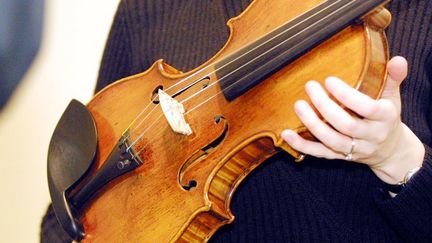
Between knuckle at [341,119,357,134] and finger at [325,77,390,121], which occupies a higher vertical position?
finger at [325,77,390,121]

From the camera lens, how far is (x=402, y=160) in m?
0.67

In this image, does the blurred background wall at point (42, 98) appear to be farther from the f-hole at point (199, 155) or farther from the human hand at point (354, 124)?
the human hand at point (354, 124)

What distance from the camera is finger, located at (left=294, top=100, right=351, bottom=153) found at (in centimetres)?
56

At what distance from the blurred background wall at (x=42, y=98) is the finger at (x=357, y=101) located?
2.75 feet

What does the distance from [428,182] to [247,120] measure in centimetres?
27

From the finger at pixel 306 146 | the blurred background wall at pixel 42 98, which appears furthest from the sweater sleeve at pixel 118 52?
the finger at pixel 306 146

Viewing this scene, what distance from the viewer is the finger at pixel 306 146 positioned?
58cm

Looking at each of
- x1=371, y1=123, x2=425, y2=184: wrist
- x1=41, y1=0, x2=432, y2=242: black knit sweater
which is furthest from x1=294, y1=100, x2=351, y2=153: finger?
x1=41, y1=0, x2=432, y2=242: black knit sweater

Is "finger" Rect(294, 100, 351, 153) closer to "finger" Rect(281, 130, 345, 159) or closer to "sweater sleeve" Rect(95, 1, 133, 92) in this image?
"finger" Rect(281, 130, 345, 159)

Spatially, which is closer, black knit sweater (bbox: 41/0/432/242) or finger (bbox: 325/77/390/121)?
finger (bbox: 325/77/390/121)

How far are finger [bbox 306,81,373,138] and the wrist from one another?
11 cm

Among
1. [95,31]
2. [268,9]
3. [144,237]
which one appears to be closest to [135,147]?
[144,237]

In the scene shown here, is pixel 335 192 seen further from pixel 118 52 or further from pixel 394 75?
pixel 118 52

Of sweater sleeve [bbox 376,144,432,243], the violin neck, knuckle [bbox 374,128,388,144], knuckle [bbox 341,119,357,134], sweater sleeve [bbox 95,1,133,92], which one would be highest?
sweater sleeve [bbox 95,1,133,92]
